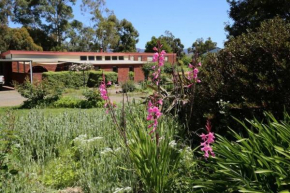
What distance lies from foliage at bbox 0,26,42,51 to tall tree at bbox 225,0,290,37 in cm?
3334

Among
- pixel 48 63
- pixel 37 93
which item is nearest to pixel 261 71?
pixel 37 93

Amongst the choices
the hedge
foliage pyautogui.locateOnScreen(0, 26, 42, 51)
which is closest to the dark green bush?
the hedge

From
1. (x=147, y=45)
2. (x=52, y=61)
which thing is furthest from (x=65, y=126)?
(x=147, y=45)

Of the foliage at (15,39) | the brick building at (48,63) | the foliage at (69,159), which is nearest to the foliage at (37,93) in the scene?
the foliage at (69,159)

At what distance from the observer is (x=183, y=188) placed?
9.21 feet

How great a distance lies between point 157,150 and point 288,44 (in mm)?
2137

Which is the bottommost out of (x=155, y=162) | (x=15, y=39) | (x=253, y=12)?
(x=155, y=162)

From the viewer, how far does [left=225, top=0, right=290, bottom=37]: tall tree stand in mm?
14216

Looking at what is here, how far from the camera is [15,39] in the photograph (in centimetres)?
4209

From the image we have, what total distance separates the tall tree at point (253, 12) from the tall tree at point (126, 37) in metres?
41.3

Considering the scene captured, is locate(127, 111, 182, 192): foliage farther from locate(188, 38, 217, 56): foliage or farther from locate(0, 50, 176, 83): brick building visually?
locate(0, 50, 176, 83): brick building

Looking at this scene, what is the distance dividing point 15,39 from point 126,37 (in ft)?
74.7

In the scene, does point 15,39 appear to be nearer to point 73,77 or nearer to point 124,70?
point 124,70

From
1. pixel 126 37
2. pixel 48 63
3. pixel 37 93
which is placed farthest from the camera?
pixel 126 37
